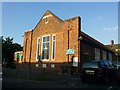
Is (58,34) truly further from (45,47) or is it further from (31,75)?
(31,75)

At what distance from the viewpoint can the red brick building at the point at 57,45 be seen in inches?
927

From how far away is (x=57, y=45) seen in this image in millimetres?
26250

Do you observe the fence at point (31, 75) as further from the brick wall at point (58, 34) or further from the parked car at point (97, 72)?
the parked car at point (97, 72)

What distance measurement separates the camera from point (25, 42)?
107ft

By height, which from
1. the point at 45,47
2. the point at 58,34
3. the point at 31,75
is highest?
the point at 58,34

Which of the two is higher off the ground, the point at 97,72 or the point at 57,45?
the point at 57,45

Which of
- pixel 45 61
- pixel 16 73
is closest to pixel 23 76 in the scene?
pixel 16 73

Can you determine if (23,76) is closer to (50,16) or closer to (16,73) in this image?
(16,73)

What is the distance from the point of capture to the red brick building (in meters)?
23.5

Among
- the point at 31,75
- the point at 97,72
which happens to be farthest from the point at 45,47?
the point at 97,72

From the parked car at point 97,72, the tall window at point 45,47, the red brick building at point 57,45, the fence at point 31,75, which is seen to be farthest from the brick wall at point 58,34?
the parked car at point 97,72

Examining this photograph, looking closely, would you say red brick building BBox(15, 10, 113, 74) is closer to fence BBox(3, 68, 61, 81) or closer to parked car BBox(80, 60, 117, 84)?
fence BBox(3, 68, 61, 81)

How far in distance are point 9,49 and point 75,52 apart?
27600mm

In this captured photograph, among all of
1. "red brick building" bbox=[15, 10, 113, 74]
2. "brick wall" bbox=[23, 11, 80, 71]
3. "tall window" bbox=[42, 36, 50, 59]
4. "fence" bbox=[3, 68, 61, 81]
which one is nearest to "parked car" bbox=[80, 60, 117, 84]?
"fence" bbox=[3, 68, 61, 81]
